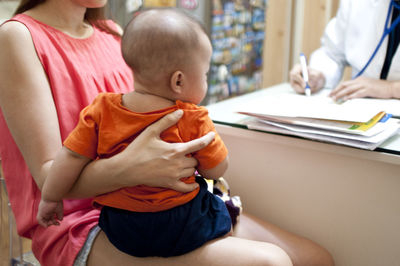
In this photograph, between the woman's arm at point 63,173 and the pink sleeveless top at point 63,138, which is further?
the pink sleeveless top at point 63,138

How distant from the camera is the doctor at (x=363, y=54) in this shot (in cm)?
121

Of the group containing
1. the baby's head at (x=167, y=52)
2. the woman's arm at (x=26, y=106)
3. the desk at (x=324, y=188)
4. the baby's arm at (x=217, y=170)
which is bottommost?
the desk at (x=324, y=188)

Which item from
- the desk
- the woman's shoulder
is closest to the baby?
the woman's shoulder

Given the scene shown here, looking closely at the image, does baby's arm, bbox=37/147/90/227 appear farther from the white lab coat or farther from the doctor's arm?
the white lab coat

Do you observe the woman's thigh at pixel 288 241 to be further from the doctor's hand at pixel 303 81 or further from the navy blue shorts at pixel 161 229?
the doctor's hand at pixel 303 81

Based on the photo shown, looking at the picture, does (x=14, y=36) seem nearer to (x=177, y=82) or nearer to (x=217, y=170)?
(x=177, y=82)

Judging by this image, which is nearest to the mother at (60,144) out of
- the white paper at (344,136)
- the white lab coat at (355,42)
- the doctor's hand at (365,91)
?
the white paper at (344,136)

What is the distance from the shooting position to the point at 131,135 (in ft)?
2.40

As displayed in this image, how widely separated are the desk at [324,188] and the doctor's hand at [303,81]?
344 millimetres

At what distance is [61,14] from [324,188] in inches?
31.0

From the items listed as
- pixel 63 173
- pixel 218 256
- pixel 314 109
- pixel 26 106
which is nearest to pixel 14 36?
pixel 26 106

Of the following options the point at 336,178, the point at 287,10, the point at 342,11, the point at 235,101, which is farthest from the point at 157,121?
the point at 287,10

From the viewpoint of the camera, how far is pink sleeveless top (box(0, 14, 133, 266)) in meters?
0.83

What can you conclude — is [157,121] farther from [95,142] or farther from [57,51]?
[57,51]
